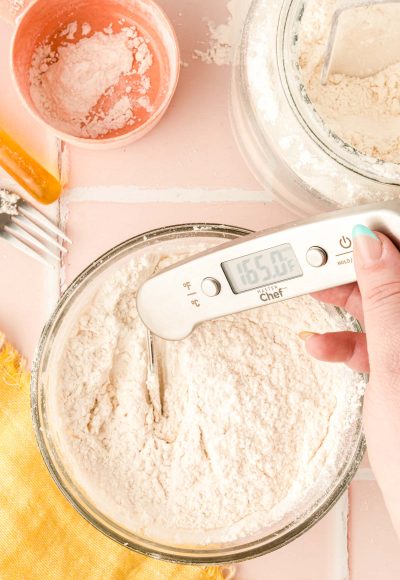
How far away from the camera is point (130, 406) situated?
769mm

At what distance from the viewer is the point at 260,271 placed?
0.62 meters

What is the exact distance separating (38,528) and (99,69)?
0.54 m

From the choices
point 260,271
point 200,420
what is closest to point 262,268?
point 260,271

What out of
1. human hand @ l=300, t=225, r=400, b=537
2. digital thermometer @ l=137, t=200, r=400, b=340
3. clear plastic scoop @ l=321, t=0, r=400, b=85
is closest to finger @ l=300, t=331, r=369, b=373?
human hand @ l=300, t=225, r=400, b=537

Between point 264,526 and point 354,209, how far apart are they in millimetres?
400

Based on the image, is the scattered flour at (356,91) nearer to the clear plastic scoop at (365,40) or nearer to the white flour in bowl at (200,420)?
the clear plastic scoop at (365,40)

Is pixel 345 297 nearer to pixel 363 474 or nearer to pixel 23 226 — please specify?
pixel 363 474

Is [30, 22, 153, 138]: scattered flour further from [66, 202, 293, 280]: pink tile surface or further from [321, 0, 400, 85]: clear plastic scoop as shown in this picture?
[321, 0, 400, 85]: clear plastic scoop

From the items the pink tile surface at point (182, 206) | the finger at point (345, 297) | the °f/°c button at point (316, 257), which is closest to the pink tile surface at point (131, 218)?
the pink tile surface at point (182, 206)

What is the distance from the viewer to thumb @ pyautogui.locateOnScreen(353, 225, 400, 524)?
0.55 meters

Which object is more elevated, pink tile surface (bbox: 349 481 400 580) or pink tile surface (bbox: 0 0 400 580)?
pink tile surface (bbox: 0 0 400 580)

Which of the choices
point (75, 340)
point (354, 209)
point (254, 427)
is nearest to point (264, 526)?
point (254, 427)

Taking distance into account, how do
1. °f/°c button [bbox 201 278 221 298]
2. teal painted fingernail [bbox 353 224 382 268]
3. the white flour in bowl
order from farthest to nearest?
the white flour in bowl → °f/°c button [bbox 201 278 221 298] → teal painted fingernail [bbox 353 224 382 268]

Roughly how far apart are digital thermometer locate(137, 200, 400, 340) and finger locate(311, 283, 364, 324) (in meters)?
0.14
